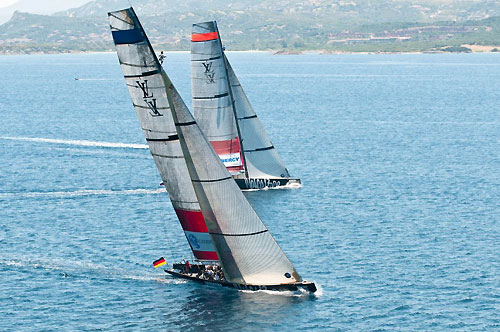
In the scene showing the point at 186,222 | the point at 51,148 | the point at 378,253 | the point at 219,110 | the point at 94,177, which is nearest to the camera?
the point at 186,222

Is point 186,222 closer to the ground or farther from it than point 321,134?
farther from it

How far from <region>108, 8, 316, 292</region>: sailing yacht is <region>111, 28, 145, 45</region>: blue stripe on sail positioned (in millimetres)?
409

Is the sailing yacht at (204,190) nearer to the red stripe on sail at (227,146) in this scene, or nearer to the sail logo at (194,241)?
the sail logo at (194,241)

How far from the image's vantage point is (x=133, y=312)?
57469mm

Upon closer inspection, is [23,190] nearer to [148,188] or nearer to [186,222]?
[148,188]

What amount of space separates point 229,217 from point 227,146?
3675cm

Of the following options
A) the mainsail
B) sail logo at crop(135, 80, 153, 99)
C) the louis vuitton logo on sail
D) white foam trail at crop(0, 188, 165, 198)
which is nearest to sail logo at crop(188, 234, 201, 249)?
the louis vuitton logo on sail

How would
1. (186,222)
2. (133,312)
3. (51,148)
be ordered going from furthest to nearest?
(51,148), (186,222), (133,312)

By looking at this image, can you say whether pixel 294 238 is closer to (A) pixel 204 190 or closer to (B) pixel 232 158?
(A) pixel 204 190

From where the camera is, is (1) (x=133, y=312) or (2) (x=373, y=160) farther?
(2) (x=373, y=160)

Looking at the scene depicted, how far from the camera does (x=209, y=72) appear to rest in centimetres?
9119

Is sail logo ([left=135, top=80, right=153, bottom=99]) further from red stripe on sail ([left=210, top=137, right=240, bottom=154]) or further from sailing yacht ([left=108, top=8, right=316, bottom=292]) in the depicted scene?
red stripe on sail ([left=210, top=137, right=240, bottom=154])

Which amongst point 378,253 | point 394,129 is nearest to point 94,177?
point 378,253

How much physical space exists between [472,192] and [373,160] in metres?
24.1
